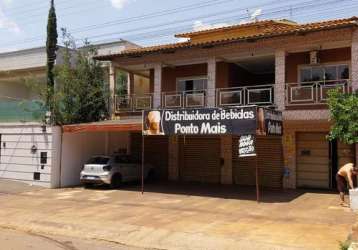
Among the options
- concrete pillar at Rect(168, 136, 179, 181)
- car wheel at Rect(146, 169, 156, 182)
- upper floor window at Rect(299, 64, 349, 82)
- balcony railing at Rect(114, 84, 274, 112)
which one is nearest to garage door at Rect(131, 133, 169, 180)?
concrete pillar at Rect(168, 136, 179, 181)

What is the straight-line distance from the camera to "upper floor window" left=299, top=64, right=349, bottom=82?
1950cm

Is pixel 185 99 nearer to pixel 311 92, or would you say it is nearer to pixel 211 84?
pixel 211 84

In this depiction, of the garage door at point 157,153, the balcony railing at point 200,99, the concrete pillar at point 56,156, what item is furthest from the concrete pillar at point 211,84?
the concrete pillar at point 56,156

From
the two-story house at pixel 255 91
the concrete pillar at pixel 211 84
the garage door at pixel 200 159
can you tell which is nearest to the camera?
the two-story house at pixel 255 91

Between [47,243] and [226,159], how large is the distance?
487 inches

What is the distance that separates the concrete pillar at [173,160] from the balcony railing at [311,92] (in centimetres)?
670

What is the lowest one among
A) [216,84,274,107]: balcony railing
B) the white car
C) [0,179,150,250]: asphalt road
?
[0,179,150,250]: asphalt road

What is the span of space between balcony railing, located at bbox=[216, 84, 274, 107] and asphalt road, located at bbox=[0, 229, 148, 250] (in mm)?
10602

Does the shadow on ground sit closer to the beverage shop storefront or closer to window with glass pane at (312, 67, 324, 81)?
the beverage shop storefront

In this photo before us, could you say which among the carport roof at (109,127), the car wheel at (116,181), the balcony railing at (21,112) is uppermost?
the balcony railing at (21,112)

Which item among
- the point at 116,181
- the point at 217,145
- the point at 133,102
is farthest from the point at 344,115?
the point at 133,102

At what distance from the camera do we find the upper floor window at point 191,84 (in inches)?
927

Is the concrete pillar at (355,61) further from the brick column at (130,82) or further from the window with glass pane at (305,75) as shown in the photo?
the brick column at (130,82)

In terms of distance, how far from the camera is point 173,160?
2375 cm
